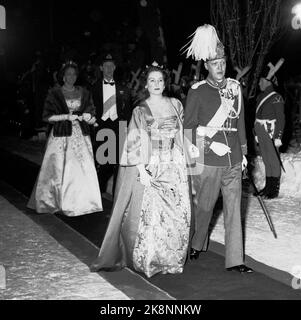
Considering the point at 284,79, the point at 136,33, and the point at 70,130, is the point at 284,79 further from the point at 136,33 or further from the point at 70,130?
the point at 70,130

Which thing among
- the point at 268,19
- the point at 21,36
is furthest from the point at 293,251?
the point at 21,36

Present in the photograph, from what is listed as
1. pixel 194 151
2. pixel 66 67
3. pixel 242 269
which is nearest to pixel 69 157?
pixel 66 67

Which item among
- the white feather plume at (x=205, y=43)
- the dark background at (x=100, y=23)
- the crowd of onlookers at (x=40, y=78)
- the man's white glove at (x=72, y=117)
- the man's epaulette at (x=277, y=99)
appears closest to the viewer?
the white feather plume at (x=205, y=43)

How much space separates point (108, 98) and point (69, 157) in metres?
0.97

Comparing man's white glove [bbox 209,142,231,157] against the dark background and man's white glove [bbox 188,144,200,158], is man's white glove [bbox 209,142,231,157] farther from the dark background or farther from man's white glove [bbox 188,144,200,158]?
the dark background

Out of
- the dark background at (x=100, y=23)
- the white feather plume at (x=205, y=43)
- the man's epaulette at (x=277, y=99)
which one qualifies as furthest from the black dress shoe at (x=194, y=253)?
the dark background at (x=100, y=23)

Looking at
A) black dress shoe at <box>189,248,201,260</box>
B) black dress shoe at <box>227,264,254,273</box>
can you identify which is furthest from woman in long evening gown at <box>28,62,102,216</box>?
black dress shoe at <box>227,264,254,273</box>

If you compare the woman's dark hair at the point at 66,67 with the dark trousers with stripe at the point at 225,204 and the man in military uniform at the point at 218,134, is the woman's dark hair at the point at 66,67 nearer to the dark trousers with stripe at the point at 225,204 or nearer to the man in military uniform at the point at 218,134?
the man in military uniform at the point at 218,134

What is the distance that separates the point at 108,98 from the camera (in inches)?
313

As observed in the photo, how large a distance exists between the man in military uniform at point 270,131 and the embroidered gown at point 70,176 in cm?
242

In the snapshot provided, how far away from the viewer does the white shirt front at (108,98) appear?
789 centimetres

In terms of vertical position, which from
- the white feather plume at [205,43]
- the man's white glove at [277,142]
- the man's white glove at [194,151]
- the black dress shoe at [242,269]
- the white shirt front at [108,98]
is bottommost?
the black dress shoe at [242,269]

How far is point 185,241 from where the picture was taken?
5.23 m

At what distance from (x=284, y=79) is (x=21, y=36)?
65.6 feet
